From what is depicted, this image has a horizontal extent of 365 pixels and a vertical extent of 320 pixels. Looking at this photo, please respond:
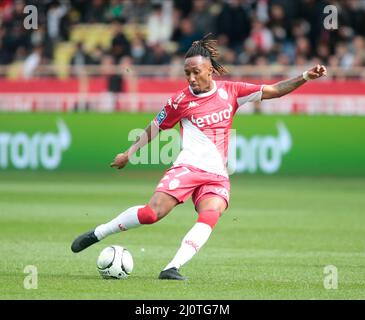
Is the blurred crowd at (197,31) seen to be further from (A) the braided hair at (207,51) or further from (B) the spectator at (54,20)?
(A) the braided hair at (207,51)

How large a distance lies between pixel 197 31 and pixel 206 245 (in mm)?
14876

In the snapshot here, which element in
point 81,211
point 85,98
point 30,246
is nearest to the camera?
point 30,246

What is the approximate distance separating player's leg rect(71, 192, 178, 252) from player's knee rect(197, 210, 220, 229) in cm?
30

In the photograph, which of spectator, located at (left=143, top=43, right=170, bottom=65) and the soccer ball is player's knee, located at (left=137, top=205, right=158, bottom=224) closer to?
the soccer ball

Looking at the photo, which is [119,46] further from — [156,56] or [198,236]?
Result: [198,236]

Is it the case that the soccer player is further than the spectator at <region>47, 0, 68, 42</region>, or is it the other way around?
the spectator at <region>47, 0, 68, 42</region>

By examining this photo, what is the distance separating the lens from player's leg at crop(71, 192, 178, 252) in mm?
10641

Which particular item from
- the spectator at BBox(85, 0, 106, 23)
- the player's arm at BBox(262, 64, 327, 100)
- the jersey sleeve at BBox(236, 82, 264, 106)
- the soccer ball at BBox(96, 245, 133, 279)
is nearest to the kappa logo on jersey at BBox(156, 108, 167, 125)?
the jersey sleeve at BBox(236, 82, 264, 106)

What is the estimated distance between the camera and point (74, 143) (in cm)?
2573

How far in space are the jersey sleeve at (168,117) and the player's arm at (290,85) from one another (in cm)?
89

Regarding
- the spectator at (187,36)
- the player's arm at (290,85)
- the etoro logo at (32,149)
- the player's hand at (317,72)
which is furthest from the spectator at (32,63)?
the player's hand at (317,72)

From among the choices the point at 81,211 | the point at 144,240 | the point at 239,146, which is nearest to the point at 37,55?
the point at 239,146

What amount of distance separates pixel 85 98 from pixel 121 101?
2.83 ft

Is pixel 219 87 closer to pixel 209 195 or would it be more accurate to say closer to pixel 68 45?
pixel 209 195
